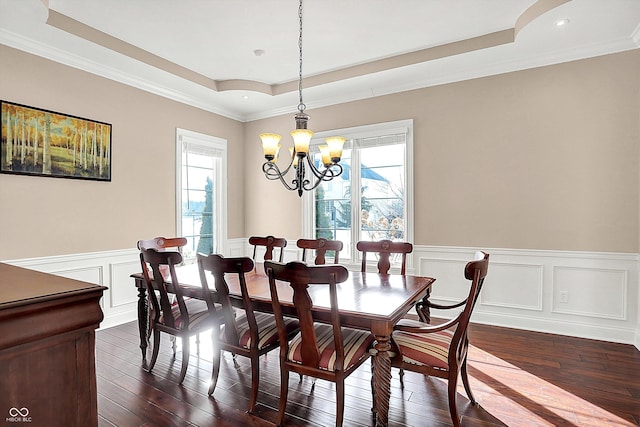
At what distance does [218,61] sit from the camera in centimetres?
388

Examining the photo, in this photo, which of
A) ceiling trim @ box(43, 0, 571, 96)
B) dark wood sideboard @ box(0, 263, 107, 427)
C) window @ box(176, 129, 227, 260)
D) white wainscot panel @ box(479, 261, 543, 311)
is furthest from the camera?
window @ box(176, 129, 227, 260)

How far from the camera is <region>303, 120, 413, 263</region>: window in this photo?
14.0 feet

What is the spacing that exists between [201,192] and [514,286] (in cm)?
414

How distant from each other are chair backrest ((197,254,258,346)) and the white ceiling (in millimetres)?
2124

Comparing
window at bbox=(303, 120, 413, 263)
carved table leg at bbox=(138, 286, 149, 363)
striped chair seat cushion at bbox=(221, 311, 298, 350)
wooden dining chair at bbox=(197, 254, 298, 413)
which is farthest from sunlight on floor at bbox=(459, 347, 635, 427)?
carved table leg at bbox=(138, 286, 149, 363)

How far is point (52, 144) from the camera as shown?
329 centimetres

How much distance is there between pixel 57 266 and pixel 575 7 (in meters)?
5.00

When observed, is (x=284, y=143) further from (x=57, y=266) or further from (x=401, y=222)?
(x=57, y=266)

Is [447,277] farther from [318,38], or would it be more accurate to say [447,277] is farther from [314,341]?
[318,38]

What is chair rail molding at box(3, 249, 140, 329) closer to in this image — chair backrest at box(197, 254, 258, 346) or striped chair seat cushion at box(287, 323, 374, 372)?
chair backrest at box(197, 254, 258, 346)

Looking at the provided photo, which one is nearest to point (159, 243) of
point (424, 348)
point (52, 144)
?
point (52, 144)

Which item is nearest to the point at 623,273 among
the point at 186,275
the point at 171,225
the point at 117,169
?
the point at 186,275

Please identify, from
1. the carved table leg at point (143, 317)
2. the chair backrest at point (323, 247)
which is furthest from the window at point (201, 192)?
the chair backrest at point (323, 247)

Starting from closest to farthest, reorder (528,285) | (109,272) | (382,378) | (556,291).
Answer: (382,378)
(556,291)
(528,285)
(109,272)
